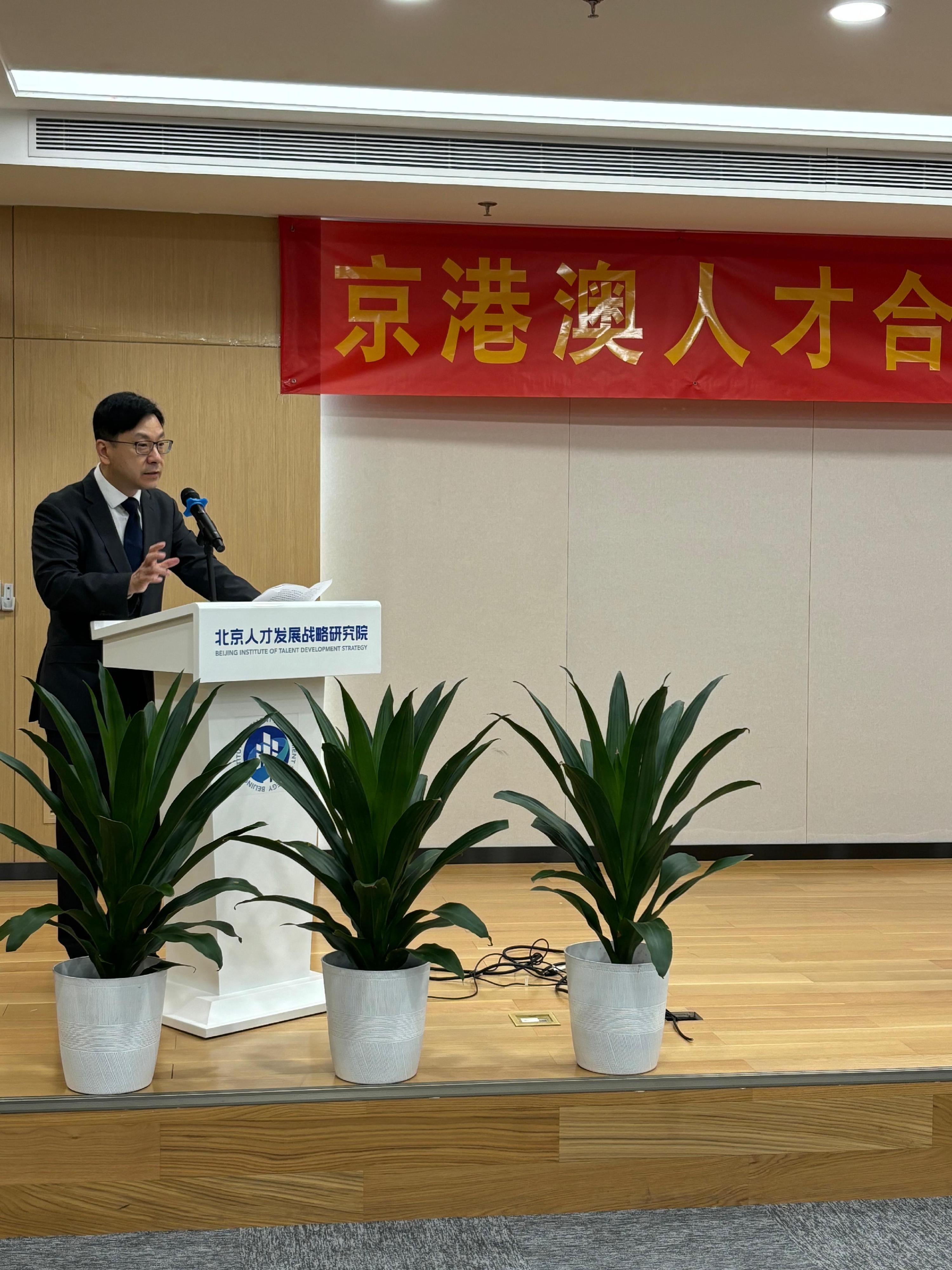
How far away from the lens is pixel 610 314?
4859mm

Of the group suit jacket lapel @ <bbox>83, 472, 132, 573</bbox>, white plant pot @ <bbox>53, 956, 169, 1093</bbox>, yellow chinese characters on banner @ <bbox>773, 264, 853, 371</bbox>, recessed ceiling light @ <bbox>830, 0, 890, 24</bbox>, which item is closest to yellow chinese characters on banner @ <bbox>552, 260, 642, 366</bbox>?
yellow chinese characters on banner @ <bbox>773, 264, 853, 371</bbox>

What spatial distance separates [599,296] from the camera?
15.9 ft

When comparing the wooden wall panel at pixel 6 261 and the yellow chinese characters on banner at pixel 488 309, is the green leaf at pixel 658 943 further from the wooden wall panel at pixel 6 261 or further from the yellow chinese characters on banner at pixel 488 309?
the wooden wall panel at pixel 6 261

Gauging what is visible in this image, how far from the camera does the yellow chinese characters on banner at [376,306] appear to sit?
4703 mm

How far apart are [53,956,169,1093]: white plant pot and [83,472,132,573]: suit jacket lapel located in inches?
46.1

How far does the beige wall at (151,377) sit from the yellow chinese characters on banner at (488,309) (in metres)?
0.65

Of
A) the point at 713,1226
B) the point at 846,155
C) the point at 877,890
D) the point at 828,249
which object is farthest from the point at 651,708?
the point at 828,249

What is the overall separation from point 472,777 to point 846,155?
9.01 feet

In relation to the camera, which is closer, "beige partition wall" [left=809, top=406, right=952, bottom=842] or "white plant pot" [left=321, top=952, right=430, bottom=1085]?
"white plant pot" [left=321, top=952, right=430, bottom=1085]

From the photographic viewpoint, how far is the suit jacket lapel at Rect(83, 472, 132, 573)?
10.4ft

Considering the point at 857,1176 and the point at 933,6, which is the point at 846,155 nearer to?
the point at 933,6

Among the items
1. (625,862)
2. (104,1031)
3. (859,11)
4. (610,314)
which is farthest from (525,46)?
(104,1031)

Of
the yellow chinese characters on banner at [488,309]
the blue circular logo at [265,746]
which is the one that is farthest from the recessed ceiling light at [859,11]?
the blue circular logo at [265,746]

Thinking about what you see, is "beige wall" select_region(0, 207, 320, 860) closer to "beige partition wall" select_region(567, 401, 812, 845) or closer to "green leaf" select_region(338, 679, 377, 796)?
"beige partition wall" select_region(567, 401, 812, 845)
